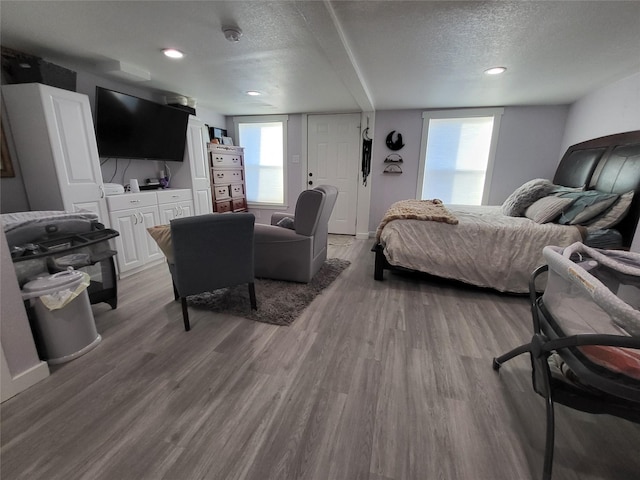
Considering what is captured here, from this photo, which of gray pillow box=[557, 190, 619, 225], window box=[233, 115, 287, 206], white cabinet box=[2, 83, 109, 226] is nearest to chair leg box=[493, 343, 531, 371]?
gray pillow box=[557, 190, 619, 225]

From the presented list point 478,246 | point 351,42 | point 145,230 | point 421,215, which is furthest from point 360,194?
point 145,230

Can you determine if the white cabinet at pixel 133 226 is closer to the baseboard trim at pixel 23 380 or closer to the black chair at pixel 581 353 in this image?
the baseboard trim at pixel 23 380

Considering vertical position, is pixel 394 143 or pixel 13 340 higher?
pixel 394 143

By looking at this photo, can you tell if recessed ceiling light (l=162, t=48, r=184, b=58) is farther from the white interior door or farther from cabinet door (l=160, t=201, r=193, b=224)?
the white interior door

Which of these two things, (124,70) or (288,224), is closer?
(124,70)

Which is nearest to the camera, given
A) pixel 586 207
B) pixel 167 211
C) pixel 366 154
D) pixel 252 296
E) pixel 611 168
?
pixel 252 296

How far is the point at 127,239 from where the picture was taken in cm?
305

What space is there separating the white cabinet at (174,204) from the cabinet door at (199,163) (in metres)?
0.13

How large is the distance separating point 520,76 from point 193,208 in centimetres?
422

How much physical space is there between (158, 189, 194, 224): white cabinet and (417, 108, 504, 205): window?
3.64 meters

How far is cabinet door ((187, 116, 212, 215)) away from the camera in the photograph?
3.83m

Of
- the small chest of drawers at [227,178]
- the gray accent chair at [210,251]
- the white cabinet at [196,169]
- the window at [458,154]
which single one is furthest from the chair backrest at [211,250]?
the window at [458,154]

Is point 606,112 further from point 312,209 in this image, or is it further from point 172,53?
point 172,53

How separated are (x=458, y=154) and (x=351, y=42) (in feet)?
9.98
